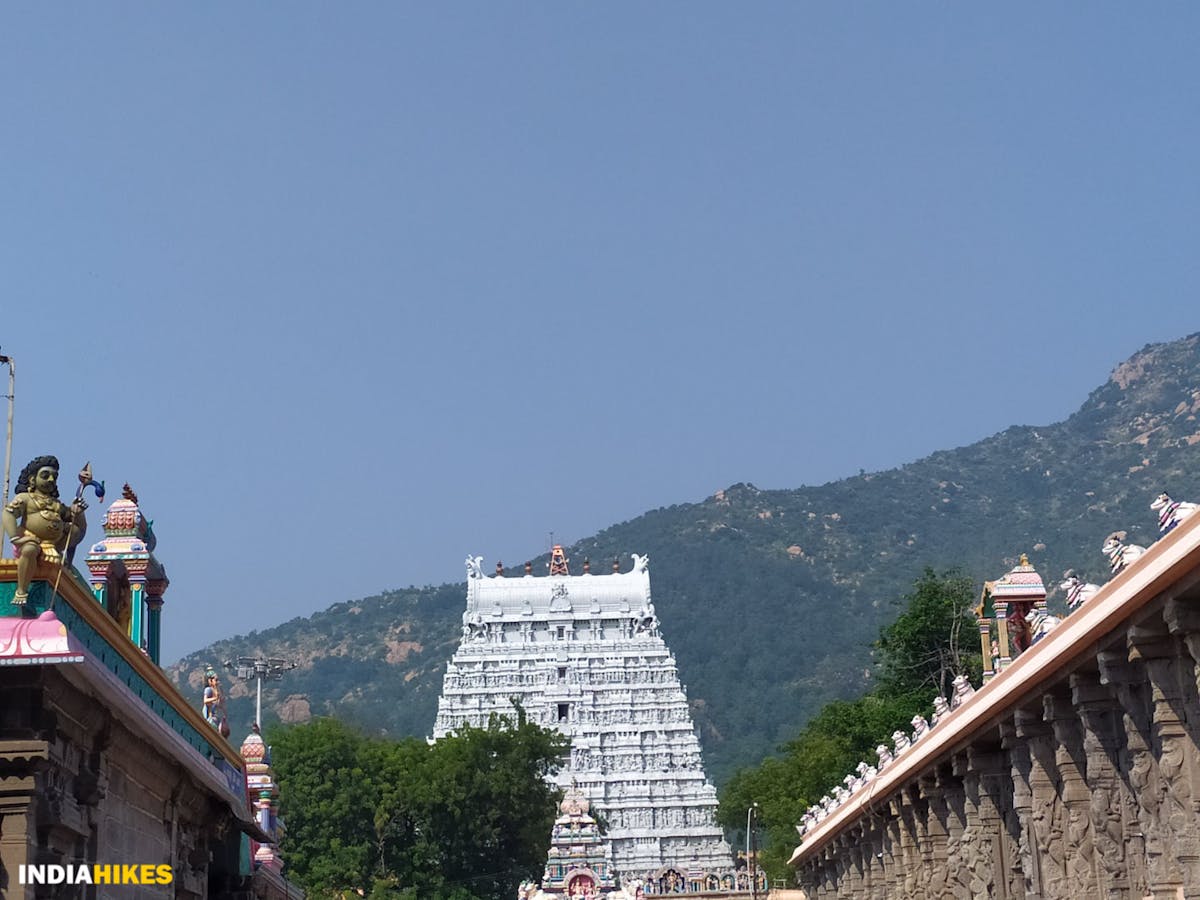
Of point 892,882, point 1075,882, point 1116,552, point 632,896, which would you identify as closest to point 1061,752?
point 1075,882

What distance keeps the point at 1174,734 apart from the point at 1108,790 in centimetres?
355

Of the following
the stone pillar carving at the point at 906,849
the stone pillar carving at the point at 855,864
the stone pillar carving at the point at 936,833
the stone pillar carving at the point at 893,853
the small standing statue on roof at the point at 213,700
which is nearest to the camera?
the stone pillar carving at the point at 936,833

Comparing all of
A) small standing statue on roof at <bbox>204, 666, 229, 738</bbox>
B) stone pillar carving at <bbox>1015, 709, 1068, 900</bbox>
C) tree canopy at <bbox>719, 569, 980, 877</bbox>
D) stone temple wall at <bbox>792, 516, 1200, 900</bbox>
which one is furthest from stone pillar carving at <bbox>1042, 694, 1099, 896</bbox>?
tree canopy at <bbox>719, 569, 980, 877</bbox>

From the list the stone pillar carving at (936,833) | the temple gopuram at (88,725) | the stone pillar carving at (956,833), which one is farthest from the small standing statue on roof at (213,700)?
the stone pillar carving at (956,833)

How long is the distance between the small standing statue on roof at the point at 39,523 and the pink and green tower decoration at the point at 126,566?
35.0 feet

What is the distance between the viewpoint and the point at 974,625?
2458 inches

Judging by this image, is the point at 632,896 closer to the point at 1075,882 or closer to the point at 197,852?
the point at 197,852

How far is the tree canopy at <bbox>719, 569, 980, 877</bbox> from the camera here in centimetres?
5906

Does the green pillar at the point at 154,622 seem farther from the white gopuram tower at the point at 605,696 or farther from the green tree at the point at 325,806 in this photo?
the white gopuram tower at the point at 605,696

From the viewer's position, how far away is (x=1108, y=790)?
21.9 meters

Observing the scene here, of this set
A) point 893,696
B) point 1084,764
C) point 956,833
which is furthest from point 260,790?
point 893,696

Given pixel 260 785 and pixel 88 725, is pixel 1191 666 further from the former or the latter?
pixel 260 785

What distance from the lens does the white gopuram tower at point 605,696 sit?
10612 centimetres

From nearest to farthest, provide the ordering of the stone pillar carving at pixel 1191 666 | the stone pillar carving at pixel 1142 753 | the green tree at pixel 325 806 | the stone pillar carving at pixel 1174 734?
the stone pillar carving at pixel 1191 666 → the stone pillar carving at pixel 1174 734 → the stone pillar carving at pixel 1142 753 → the green tree at pixel 325 806
